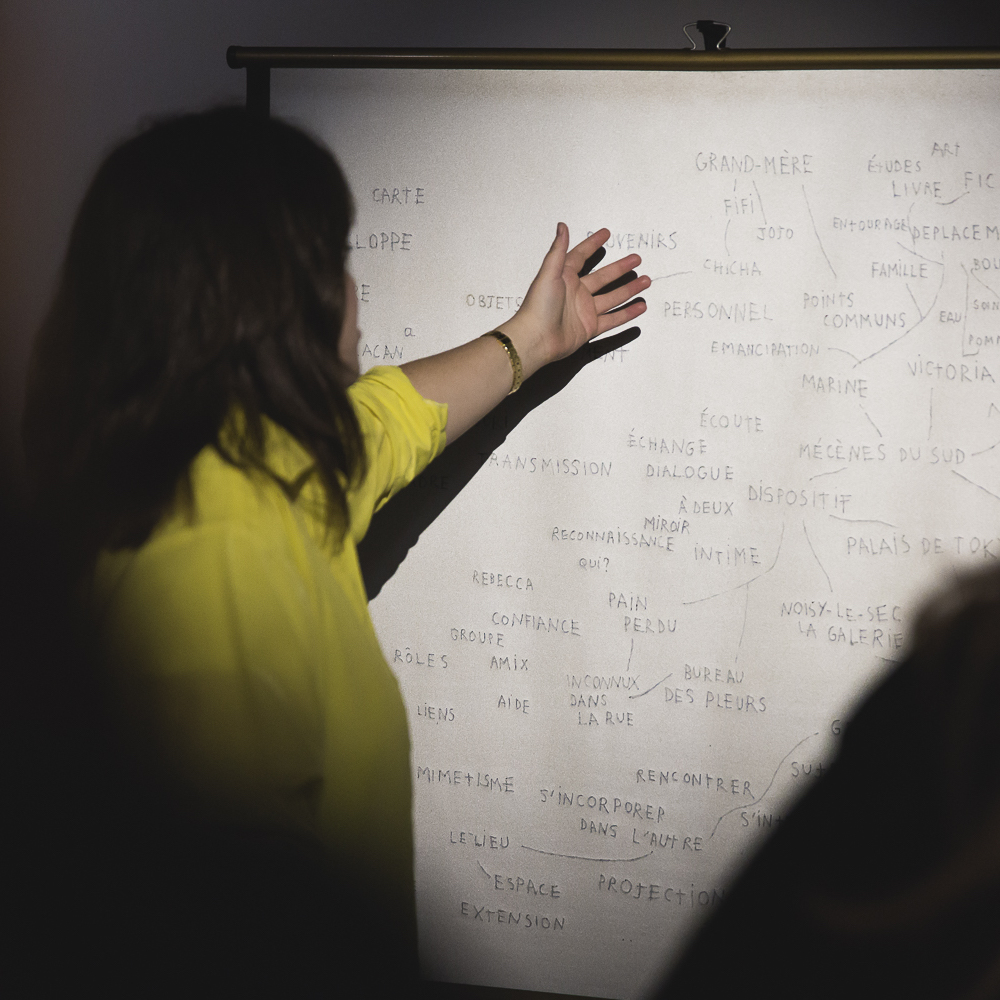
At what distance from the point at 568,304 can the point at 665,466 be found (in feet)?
0.87

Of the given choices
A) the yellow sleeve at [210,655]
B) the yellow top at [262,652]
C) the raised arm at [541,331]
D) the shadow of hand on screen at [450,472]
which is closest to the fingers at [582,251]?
the raised arm at [541,331]

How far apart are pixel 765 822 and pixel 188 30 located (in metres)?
1.60

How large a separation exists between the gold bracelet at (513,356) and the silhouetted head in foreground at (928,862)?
621 millimetres

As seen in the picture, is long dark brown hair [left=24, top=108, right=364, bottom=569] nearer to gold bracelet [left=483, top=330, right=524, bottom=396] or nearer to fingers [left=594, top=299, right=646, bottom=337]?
gold bracelet [left=483, top=330, right=524, bottom=396]

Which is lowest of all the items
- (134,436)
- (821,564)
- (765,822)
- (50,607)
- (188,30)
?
(765,822)

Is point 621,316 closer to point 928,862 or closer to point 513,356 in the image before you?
point 513,356

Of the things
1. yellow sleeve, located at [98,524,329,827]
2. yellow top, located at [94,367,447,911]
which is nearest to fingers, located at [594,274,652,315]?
yellow top, located at [94,367,447,911]

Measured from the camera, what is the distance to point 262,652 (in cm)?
67

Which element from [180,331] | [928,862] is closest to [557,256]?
[180,331]

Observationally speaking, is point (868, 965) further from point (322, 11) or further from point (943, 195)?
point (322, 11)

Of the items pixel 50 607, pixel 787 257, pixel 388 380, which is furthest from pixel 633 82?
pixel 50 607

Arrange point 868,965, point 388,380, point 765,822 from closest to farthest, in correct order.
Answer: point 868,965
point 388,380
point 765,822

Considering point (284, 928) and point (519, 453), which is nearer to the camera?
point (284, 928)

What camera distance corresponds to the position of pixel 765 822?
111 cm
